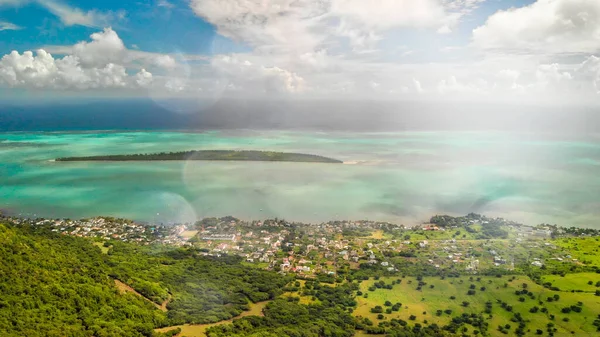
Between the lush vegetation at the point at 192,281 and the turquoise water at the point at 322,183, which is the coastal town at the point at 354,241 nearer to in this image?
the lush vegetation at the point at 192,281

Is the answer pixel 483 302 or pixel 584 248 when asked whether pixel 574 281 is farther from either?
pixel 483 302

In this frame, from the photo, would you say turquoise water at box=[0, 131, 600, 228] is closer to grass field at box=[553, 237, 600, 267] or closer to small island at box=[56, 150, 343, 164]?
small island at box=[56, 150, 343, 164]

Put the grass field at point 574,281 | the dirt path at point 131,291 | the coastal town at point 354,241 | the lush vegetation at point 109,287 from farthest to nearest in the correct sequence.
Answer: the coastal town at point 354,241 < the grass field at point 574,281 < the dirt path at point 131,291 < the lush vegetation at point 109,287

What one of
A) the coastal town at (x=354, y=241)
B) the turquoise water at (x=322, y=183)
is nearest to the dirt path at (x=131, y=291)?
the coastal town at (x=354, y=241)

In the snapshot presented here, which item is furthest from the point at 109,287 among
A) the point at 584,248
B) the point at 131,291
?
the point at 584,248

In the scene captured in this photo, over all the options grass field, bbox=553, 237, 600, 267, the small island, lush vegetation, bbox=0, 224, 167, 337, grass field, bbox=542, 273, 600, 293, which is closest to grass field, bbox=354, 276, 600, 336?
grass field, bbox=542, 273, 600, 293
